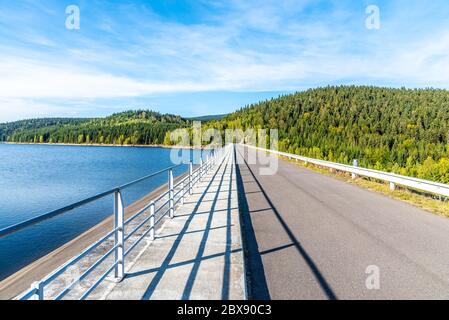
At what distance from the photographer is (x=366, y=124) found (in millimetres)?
146500

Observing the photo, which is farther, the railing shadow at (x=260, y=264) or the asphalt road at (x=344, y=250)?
the asphalt road at (x=344, y=250)

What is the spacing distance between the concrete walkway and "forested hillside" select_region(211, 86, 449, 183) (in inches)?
3248

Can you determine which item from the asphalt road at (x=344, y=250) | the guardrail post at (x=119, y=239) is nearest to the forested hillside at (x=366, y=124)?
the asphalt road at (x=344, y=250)

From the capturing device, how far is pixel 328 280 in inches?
182

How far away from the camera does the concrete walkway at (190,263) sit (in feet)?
13.5

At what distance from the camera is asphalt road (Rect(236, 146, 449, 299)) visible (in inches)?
173

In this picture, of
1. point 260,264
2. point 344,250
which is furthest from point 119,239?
point 344,250

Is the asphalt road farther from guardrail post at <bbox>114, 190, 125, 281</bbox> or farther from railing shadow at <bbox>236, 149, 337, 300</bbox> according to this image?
guardrail post at <bbox>114, 190, 125, 281</bbox>

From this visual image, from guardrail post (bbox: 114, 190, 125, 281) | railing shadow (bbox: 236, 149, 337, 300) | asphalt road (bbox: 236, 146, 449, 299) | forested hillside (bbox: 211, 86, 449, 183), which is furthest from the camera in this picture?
forested hillside (bbox: 211, 86, 449, 183)

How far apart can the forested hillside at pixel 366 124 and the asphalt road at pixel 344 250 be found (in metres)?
78.9

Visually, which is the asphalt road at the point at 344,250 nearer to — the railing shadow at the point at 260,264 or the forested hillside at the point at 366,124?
the railing shadow at the point at 260,264

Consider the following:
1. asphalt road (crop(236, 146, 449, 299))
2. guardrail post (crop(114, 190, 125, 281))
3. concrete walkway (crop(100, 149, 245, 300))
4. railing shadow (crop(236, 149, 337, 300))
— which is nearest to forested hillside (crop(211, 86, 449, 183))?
asphalt road (crop(236, 146, 449, 299))
